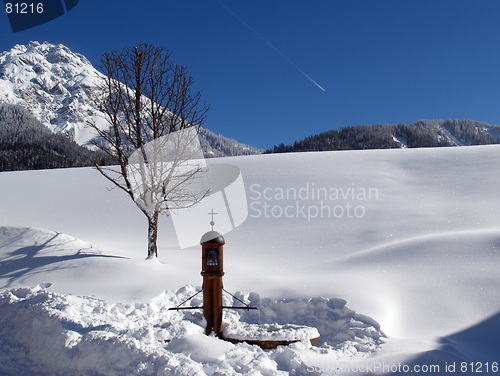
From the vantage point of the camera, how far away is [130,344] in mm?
4055

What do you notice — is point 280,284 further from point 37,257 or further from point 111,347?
point 37,257

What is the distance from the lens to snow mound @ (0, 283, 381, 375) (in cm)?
397

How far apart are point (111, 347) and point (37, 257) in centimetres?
521

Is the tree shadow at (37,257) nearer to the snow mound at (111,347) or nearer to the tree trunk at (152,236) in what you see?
the tree trunk at (152,236)

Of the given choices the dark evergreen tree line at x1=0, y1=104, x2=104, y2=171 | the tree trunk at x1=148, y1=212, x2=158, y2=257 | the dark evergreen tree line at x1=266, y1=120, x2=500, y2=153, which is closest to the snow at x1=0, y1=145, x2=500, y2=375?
the tree trunk at x1=148, y1=212, x2=158, y2=257

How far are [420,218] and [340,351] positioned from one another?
9133mm

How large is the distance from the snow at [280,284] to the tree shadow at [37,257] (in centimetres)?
4

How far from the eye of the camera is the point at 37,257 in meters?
8.12

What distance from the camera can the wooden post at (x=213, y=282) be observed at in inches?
231

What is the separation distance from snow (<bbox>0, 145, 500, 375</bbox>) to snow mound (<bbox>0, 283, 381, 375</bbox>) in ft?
0.05

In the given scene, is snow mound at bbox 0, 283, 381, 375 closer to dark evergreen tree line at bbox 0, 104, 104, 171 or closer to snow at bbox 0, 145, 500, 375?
snow at bbox 0, 145, 500, 375

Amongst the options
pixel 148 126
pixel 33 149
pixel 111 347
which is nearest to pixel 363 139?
pixel 33 149

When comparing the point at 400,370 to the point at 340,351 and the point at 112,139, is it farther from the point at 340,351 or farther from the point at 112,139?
the point at 112,139

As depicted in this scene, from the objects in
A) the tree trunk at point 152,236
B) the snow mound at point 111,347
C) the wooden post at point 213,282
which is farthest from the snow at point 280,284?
the tree trunk at point 152,236
